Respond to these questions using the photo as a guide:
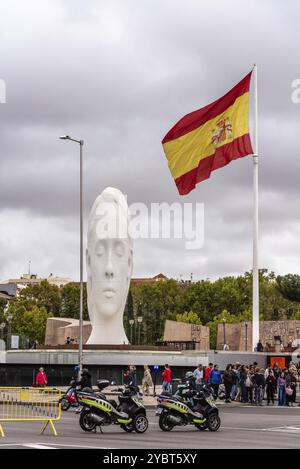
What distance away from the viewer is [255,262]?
1769 inches

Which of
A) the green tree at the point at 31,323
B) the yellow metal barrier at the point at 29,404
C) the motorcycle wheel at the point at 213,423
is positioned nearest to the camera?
the motorcycle wheel at the point at 213,423

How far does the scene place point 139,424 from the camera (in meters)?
21.4

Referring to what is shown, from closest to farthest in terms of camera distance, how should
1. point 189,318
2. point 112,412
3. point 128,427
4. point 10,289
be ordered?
point 112,412
point 128,427
point 189,318
point 10,289

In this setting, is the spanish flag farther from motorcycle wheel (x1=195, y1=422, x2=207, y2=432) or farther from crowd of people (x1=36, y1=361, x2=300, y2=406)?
motorcycle wheel (x1=195, y1=422, x2=207, y2=432)

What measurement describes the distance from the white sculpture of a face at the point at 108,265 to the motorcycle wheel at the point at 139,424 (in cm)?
2961

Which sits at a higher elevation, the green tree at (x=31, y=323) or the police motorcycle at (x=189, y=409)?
the green tree at (x=31, y=323)

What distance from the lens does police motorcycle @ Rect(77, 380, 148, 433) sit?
21.3 m

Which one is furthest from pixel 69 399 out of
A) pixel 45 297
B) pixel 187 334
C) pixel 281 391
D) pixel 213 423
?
pixel 45 297

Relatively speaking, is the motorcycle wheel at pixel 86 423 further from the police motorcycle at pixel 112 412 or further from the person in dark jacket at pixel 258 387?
the person in dark jacket at pixel 258 387

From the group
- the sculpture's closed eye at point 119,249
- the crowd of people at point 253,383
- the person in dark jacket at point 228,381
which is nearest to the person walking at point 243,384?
the crowd of people at point 253,383

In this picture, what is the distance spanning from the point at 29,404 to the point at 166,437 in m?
4.65

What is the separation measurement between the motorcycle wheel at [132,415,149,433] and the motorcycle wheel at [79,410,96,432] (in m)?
0.90

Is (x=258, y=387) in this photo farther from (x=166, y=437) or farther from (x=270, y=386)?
(x=166, y=437)

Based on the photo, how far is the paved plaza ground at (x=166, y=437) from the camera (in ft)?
59.3
